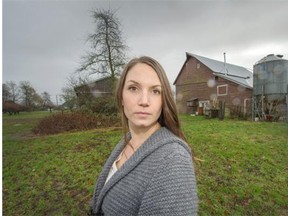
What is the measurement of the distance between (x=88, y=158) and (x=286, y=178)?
4537 mm

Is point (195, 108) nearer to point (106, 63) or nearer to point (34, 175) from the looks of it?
point (106, 63)

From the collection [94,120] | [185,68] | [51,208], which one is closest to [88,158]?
[51,208]

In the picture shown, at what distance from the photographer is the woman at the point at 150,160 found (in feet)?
3.23

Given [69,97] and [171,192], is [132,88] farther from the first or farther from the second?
[69,97]

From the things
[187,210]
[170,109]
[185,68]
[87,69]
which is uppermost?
[185,68]

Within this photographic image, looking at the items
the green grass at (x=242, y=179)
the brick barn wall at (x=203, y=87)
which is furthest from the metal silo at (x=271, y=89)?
the green grass at (x=242, y=179)

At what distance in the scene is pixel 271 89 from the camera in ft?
55.2

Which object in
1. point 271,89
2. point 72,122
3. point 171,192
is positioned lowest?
point 72,122

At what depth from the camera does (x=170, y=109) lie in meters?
1.29

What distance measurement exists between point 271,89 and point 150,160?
18601mm

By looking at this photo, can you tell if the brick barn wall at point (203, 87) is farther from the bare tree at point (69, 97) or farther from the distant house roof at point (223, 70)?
the bare tree at point (69, 97)

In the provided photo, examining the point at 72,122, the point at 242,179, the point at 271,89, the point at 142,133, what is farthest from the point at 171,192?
the point at 271,89

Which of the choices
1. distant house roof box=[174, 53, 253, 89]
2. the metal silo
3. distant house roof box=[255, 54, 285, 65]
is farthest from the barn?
distant house roof box=[255, 54, 285, 65]

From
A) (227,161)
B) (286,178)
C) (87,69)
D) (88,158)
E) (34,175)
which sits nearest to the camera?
(286,178)
